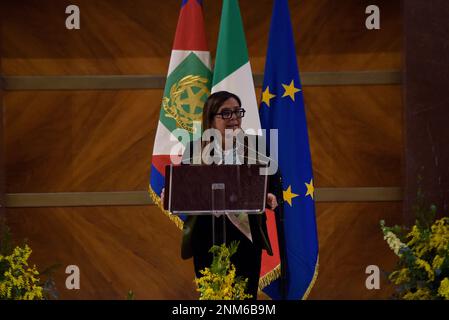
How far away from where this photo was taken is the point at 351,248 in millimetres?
6930

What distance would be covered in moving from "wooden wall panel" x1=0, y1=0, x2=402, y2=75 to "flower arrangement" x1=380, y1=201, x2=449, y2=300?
64.4 inches

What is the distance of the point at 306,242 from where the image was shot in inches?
238

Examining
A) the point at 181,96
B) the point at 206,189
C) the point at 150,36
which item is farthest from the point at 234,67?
the point at 206,189

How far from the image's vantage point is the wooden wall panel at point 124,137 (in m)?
6.95

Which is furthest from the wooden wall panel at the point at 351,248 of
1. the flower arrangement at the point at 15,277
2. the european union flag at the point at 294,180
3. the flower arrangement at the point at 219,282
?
the flower arrangement at the point at 219,282

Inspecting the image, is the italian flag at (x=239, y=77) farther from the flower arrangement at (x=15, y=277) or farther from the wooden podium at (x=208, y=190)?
the flower arrangement at (x=15, y=277)

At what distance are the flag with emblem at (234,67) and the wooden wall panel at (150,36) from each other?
779mm

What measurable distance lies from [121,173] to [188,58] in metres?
1.26

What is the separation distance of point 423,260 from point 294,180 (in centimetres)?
100
